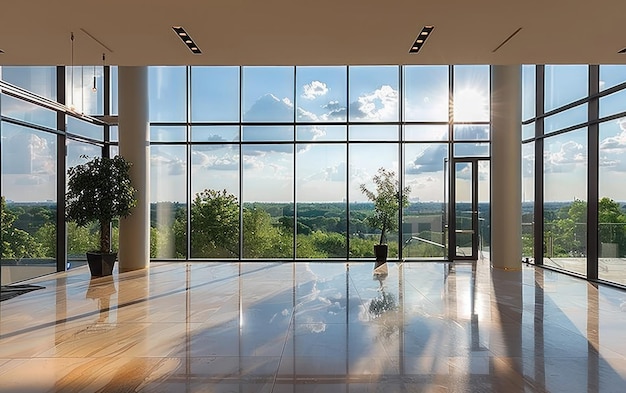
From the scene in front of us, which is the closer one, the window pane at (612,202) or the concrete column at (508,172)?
the window pane at (612,202)

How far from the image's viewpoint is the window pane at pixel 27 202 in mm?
9125

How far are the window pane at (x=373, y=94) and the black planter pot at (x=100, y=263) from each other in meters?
6.98

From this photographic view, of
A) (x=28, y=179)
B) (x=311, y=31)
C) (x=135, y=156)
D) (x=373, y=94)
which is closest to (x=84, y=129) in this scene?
(x=135, y=156)

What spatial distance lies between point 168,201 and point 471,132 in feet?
28.1

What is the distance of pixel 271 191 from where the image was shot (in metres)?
12.6

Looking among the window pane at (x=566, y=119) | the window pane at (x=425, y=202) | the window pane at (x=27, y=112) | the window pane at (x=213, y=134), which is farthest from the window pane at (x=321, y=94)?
the window pane at (x=27, y=112)

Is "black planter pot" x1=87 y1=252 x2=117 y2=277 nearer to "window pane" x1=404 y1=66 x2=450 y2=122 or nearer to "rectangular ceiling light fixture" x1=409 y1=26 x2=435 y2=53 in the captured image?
"rectangular ceiling light fixture" x1=409 y1=26 x2=435 y2=53

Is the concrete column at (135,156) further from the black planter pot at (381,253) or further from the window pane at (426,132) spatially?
the window pane at (426,132)

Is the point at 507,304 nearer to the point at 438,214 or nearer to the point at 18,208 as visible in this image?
the point at 438,214

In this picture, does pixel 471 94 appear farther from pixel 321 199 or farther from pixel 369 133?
pixel 321 199

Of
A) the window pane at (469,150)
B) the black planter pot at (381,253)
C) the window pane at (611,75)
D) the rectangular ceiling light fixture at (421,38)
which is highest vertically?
the window pane at (611,75)

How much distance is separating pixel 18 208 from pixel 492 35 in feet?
30.6

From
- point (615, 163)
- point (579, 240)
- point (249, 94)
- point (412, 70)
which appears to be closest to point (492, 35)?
point (615, 163)

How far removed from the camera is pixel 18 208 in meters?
9.41
